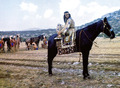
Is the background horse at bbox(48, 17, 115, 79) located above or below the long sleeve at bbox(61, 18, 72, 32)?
below

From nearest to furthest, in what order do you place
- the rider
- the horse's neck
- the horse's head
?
the horse's head < the horse's neck < the rider

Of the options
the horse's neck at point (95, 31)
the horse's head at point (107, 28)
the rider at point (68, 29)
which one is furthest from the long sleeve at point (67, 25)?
the horse's head at point (107, 28)

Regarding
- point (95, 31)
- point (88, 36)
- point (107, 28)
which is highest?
point (107, 28)

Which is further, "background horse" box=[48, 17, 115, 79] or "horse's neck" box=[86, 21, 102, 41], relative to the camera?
"horse's neck" box=[86, 21, 102, 41]

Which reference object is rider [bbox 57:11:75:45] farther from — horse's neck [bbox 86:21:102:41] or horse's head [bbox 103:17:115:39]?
horse's head [bbox 103:17:115:39]

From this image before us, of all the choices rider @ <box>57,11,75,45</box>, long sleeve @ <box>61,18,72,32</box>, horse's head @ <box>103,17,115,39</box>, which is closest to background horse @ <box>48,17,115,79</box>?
horse's head @ <box>103,17,115,39</box>

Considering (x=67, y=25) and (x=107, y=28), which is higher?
(x=67, y=25)

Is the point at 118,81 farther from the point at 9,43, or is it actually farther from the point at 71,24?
the point at 9,43

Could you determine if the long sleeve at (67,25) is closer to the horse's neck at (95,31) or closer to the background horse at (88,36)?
the background horse at (88,36)

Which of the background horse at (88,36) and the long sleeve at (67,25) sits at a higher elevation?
the long sleeve at (67,25)

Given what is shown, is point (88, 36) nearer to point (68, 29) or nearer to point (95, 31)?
point (95, 31)

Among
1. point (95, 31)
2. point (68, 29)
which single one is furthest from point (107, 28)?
point (68, 29)

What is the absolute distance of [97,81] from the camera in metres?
6.67

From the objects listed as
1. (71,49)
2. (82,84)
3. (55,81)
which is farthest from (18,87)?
(71,49)
